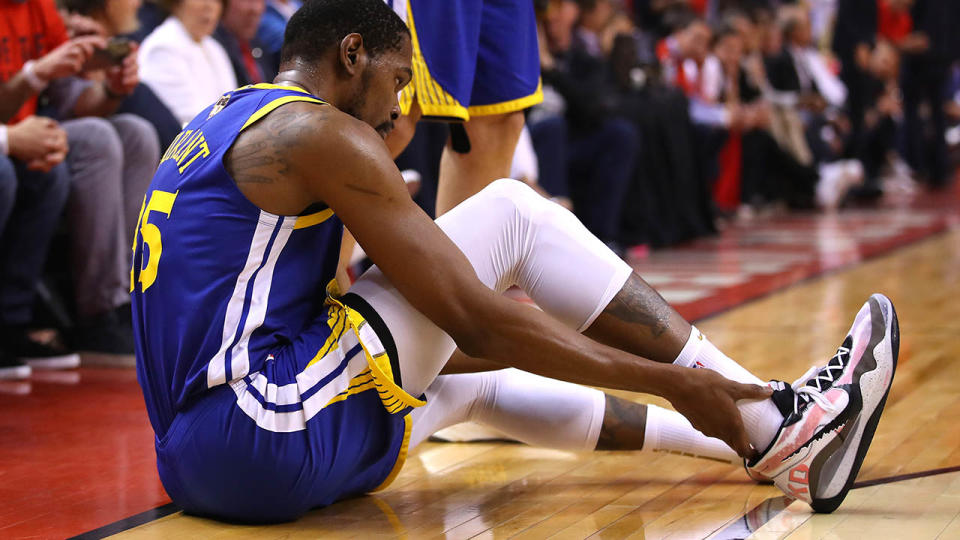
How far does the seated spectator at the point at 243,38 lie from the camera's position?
4082 mm

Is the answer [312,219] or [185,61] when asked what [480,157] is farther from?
[185,61]

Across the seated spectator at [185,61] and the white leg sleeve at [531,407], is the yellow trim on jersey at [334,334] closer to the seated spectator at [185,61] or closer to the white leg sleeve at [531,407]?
the white leg sleeve at [531,407]

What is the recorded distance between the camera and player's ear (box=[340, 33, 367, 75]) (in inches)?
65.2

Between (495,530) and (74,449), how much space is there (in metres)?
0.96

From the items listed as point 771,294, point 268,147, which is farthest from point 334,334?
point 771,294

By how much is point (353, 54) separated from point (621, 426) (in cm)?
80

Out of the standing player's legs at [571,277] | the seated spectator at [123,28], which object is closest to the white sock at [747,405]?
the standing player's legs at [571,277]

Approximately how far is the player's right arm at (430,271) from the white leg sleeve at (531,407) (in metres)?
0.34

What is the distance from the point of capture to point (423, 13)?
Result: 2.48 meters

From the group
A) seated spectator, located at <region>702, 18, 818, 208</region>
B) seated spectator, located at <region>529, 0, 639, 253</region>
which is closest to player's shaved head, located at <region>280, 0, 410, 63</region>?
seated spectator, located at <region>529, 0, 639, 253</region>

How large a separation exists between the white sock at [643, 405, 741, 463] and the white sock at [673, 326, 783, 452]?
268mm

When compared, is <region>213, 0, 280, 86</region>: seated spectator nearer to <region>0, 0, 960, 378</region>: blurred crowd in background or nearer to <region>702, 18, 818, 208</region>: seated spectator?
<region>0, 0, 960, 378</region>: blurred crowd in background

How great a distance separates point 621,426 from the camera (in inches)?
79.4

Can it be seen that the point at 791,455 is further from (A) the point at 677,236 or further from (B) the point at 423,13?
(A) the point at 677,236
